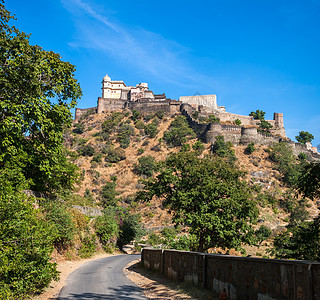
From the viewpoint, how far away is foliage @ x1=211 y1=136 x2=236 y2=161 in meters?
79.6

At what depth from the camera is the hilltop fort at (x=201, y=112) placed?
8981 cm

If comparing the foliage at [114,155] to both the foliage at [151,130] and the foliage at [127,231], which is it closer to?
the foliage at [151,130]

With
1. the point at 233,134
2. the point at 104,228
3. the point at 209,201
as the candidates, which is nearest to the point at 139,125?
the point at 233,134

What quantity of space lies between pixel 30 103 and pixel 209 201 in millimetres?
13571

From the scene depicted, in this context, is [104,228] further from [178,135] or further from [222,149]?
[178,135]

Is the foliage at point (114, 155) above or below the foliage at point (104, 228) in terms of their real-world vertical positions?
above

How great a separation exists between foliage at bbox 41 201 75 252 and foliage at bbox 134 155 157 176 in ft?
192

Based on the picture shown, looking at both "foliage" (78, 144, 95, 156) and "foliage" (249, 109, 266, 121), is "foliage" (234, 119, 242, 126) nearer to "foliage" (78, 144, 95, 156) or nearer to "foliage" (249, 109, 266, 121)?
"foliage" (249, 109, 266, 121)

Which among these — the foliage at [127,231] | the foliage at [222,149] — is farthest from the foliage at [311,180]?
the foliage at [222,149]

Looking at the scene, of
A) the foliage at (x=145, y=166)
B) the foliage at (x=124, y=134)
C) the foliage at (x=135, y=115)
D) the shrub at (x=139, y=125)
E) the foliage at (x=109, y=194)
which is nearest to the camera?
the foliage at (x=109, y=194)

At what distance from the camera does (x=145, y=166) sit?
79.6 metres

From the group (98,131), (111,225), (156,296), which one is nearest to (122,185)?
(98,131)

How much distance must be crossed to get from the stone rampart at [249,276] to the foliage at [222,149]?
70125mm

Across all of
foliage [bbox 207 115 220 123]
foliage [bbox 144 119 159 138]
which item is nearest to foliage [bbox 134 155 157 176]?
foliage [bbox 144 119 159 138]
